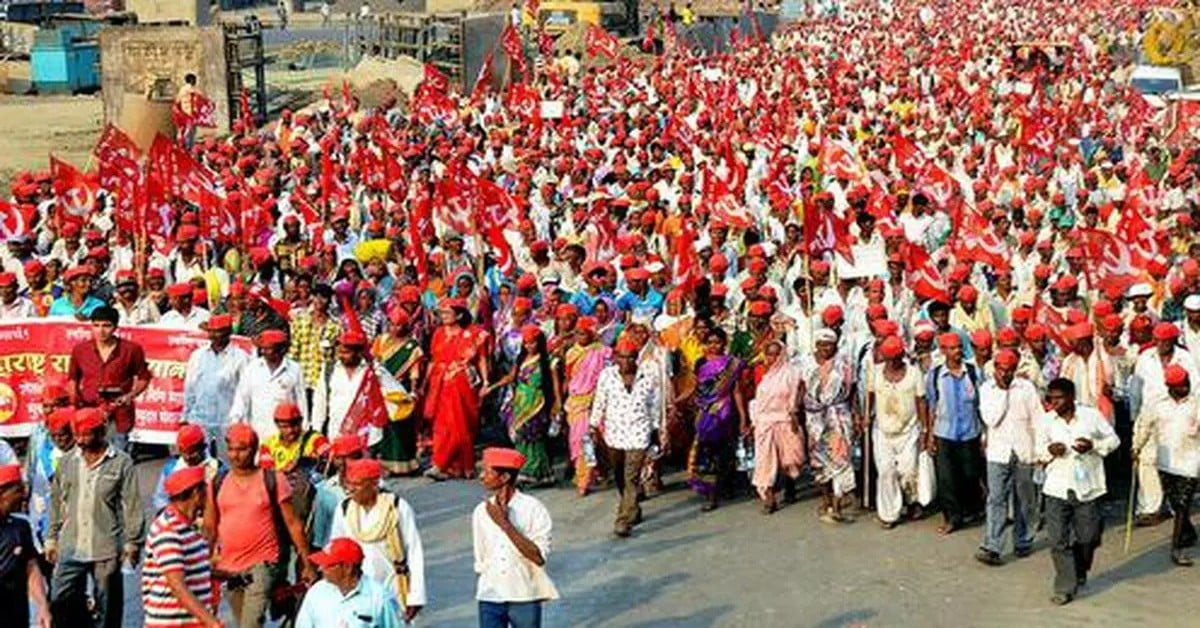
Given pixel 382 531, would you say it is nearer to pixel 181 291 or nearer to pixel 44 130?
pixel 181 291

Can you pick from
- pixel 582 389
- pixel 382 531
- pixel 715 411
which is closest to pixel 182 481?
pixel 382 531

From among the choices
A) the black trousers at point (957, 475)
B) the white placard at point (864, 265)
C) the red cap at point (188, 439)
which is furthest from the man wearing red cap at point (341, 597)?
the white placard at point (864, 265)

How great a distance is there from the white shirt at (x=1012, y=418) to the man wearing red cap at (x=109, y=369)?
4716mm

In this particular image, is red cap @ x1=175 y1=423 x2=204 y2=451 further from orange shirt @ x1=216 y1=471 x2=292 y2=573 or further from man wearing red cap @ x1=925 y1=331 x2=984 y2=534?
man wearing red cap @ x1=925 y1=331 x2=984 y2=534

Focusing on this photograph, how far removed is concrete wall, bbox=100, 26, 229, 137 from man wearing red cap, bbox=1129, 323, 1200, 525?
2238cm

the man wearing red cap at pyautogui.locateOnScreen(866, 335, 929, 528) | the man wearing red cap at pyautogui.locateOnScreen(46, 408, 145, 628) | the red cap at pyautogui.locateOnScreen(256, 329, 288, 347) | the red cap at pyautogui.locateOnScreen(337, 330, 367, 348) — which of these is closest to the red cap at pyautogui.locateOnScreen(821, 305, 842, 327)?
the man wearing red cap at pyautogui.locateOnScreen(866, 335, 929, 528)

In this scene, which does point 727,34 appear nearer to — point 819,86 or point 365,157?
point 819,86

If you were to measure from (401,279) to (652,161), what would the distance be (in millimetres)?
7958

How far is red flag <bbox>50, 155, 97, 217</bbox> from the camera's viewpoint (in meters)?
Result: 15.9

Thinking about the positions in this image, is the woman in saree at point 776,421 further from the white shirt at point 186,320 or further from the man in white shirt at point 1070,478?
the white shirt at point 186,320

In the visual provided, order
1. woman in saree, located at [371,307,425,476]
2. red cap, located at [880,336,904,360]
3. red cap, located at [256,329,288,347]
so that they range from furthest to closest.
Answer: woman in saree, located at [371,307,425,476] < red cap, located at [880,336,904,360] < red cap, located at [256,329,288,347]

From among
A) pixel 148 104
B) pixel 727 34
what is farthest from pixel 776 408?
pixel 727 34

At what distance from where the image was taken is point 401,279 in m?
13.1

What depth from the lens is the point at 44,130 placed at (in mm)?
33719
